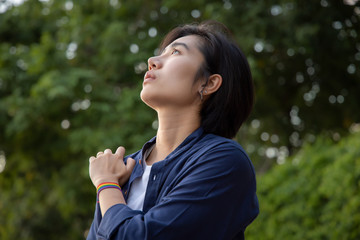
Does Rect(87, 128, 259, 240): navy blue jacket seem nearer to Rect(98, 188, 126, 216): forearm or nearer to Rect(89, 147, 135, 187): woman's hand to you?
Rect(98, 188, 126, 216): forearm

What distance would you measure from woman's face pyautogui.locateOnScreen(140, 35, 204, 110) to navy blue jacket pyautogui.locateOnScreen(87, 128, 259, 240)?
205 millimetres

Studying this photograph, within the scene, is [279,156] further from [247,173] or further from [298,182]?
[247,173]

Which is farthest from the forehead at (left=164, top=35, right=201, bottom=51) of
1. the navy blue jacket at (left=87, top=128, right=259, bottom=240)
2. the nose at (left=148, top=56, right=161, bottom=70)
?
the navy blue jacket at (left=87, top=128, right=259, bottom=240)

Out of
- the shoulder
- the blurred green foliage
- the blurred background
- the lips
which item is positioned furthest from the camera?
the blurred background

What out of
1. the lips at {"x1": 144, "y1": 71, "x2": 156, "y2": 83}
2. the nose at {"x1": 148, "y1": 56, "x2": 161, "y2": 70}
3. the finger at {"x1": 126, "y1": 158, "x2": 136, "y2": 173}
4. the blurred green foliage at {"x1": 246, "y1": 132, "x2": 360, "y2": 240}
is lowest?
the blurred green foliage at {"x1": 246, "y1": 132, "x2": 360, "y2": 240}

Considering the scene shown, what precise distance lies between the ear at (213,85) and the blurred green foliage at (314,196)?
2987 millimetres

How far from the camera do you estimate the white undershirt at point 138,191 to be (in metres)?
1.87

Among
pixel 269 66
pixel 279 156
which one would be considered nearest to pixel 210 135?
pixel 269 66

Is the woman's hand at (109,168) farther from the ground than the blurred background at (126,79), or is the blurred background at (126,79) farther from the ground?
the woman's hand at (109,168)

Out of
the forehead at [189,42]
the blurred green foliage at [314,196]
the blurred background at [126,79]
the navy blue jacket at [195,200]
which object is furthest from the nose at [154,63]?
the blurred background at [126,79]

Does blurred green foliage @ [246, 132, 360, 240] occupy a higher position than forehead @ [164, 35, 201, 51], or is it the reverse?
forehead @ [164, 35, 201, 51]

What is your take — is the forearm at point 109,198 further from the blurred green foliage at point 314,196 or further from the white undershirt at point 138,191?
the blurred green foliage at point 314,196

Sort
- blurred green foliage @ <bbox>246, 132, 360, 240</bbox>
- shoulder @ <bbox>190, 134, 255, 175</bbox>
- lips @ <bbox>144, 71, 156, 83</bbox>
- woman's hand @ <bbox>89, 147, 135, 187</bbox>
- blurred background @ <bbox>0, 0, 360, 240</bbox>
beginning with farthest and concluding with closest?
blurred background @ <bbox>0, 0, 360, 240</bbox>, blurred green foliage @ <bbox>246, 132, 360, 240</bbox>, lips @ <bbox>144, 71, 156, 83</bbox>, woman's hand @ <bbox>89, 147, 135, 187</bbox>, shoulder @ <bbox>190, 134, 255, 175</bbox>

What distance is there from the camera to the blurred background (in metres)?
8.05
